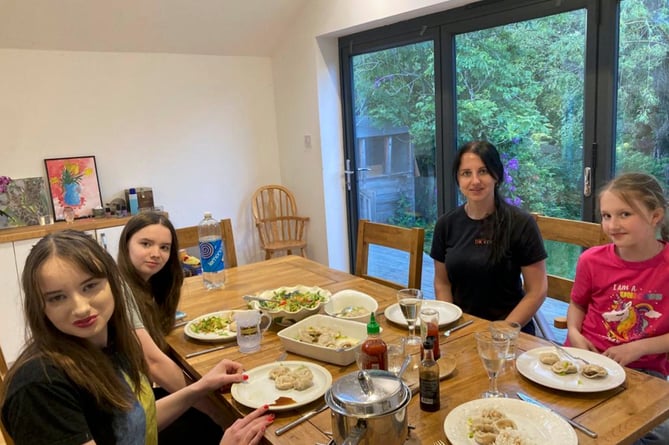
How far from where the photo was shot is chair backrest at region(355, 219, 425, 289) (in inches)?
89.4

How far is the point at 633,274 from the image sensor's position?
168cm

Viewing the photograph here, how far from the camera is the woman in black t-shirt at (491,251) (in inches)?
77.4

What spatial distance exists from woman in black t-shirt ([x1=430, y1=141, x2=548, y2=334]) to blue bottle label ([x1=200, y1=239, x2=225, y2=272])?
37.3 inches

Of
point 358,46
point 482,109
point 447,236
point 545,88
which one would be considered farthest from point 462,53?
point 447,236

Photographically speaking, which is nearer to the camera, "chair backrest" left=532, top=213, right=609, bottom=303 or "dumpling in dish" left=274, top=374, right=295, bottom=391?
"dumpling in dish" left=274, top=374, right=295, bottom=391

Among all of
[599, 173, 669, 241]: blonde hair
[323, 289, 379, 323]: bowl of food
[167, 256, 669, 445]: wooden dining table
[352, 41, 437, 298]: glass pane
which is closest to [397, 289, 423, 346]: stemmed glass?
[167, 256, 669, 445]: wooden dining table

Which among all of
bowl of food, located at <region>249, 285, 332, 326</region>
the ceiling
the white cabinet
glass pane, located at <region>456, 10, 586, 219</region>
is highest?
the ceiling

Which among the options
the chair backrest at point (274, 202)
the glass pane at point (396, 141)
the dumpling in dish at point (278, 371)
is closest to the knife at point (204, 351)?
the dumpling in dish at point (278, 371)

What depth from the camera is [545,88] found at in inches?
116

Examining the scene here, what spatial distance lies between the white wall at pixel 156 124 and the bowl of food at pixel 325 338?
9.05 ft

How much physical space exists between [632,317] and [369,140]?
9.06 feet

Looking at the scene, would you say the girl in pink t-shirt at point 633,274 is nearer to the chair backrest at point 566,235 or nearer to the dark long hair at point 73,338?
the chair backrest at point 566,235

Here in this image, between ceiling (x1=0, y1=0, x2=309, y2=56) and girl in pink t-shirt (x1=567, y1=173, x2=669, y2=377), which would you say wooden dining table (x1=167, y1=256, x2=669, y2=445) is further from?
ceiling (x1=0, y1=0, x2=309, y2=56)

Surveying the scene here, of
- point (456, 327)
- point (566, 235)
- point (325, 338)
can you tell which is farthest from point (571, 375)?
point (566, 235)
